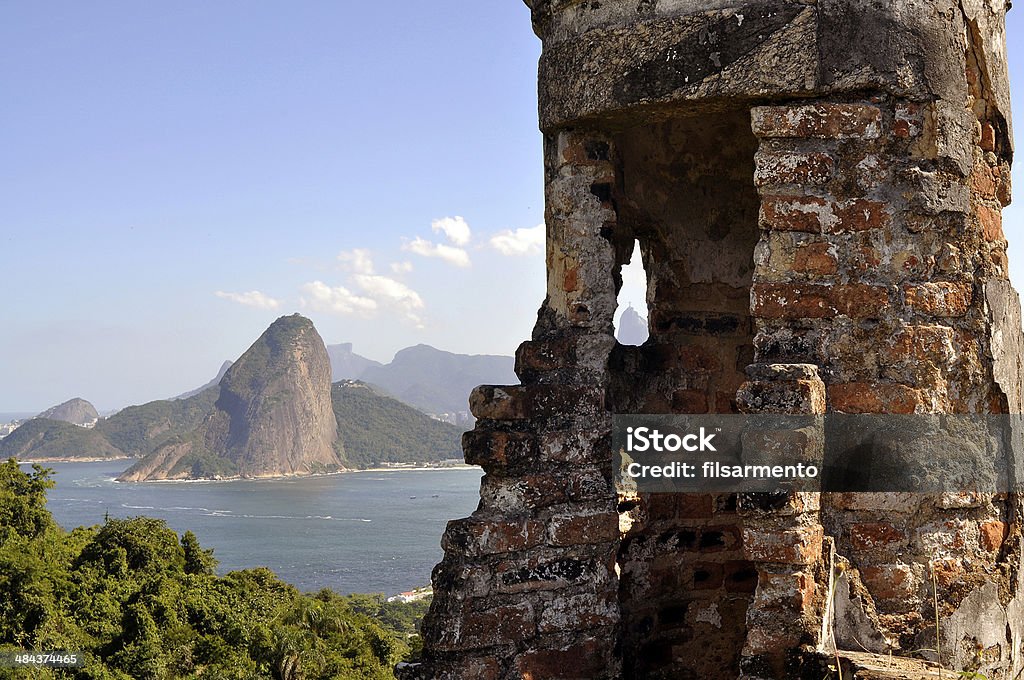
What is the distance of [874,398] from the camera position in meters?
2.83

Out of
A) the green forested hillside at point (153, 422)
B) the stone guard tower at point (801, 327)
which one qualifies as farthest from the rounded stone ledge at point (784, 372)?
the green forested hillside at point (153, 422)

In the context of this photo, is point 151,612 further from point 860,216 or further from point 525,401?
point 860,216

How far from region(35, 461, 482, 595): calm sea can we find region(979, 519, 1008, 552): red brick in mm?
60188

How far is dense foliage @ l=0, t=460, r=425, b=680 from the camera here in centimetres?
1802

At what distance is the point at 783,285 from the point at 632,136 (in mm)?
1501

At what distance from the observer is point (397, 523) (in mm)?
91000

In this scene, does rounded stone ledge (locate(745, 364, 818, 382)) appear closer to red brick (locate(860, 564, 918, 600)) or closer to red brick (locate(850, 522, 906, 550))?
red brick (locate(850, 522, 906, 550))

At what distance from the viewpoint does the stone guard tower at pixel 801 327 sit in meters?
2.80

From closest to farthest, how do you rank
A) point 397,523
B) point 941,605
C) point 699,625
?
1. point 941,605
2. point 699,625
3. point 397,523

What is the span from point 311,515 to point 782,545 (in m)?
99.9

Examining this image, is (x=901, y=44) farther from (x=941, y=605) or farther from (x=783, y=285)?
(x=941, y=605)

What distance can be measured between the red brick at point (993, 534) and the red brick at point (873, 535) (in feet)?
0.76

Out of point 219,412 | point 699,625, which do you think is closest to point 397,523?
point 219,412

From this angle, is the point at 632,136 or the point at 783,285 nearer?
the point at 783,285
